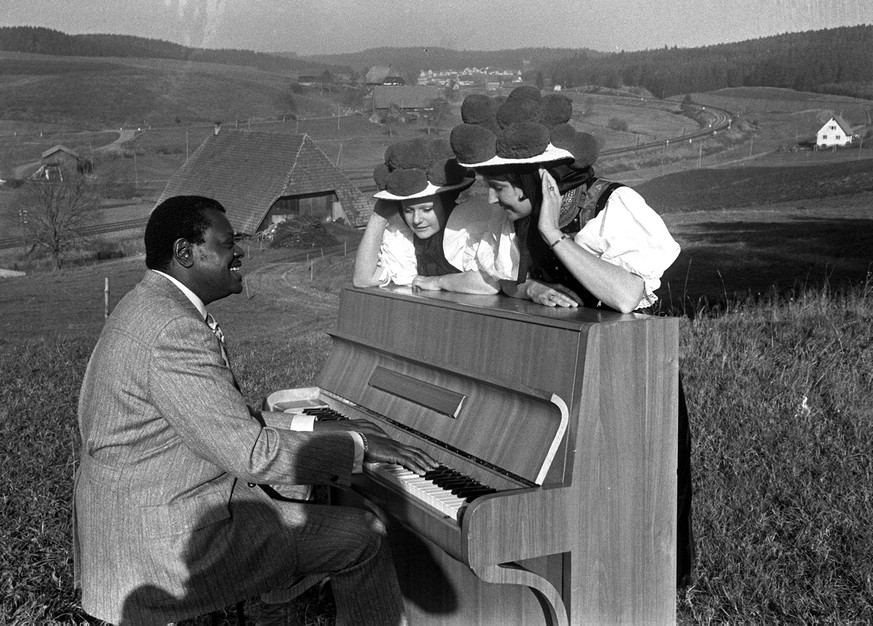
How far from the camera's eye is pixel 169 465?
8.43ft

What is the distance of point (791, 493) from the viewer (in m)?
4.28

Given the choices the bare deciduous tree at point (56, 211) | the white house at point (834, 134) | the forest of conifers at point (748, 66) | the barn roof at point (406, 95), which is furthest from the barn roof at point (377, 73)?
the white house at point (834, 134)

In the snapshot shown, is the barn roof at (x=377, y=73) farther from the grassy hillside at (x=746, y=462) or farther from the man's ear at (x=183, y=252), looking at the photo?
the man's ear at (x=183, y=252)

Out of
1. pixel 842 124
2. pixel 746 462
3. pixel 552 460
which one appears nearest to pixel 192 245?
pixel 552 460

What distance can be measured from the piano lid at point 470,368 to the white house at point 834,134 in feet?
26.0

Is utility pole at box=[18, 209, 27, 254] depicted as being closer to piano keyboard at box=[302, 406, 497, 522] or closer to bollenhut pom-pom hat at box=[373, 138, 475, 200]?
bollenhut pom-pom hat at box=[373, 138, 475, 200]

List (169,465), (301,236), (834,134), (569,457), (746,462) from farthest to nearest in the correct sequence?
(301,236) < (834,134) < (746,462) < (169,465) < (569,457)

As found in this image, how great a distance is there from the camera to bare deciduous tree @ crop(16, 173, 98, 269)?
12.2m

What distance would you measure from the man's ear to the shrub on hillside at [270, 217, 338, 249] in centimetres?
902

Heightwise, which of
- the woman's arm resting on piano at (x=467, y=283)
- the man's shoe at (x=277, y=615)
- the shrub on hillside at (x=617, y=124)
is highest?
the shrub on hillside at (x=617, y=124)

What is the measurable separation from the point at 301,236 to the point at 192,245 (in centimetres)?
936

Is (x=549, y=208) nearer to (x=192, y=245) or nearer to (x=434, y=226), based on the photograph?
(x=434, y=226)

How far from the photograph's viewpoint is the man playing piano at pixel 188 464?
248 centimetres

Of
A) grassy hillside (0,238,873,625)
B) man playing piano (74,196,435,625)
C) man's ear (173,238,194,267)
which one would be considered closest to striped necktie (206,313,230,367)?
man playing piano (74,196,435,625)
